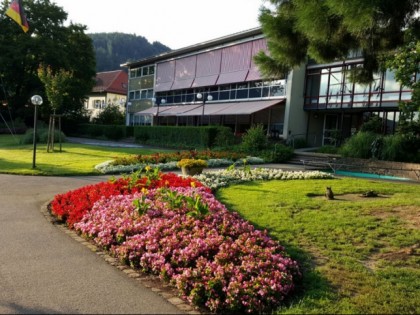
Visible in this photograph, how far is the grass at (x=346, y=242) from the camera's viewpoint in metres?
4.11

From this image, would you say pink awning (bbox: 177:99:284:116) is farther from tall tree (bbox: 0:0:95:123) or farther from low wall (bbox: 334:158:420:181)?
tall tree (bbox: 0:0:95:123)

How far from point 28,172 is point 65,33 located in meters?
38.6

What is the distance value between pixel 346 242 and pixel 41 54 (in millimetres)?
45244

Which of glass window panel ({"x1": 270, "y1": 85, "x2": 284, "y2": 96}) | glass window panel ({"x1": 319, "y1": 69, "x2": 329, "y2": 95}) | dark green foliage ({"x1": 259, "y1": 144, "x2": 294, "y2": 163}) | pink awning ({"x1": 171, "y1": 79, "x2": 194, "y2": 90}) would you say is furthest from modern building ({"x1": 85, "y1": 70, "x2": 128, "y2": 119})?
dark green foliage ({"x1": 259, "y1": 144, "x2": 294, "y2": 163})

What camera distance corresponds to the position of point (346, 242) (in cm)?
595

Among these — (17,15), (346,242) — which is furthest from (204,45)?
(346,242)

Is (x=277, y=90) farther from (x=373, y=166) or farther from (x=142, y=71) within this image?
(x=142, y=71)

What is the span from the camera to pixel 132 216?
6.62 m

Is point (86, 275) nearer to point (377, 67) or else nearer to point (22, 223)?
point (22, 223)

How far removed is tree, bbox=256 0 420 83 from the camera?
5.14m

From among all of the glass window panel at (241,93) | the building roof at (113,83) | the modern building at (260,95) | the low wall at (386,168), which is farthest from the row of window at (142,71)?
the low wall at (386,168)

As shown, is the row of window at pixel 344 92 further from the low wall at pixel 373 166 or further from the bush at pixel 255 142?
the low wall at pixel 373 166

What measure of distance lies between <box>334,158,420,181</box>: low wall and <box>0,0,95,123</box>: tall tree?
35942 mm

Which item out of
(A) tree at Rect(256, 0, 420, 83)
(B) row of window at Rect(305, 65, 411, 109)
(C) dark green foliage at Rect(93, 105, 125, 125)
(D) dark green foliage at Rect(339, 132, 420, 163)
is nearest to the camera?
(A) tree at Rect(256, 0, 420, 83)
